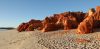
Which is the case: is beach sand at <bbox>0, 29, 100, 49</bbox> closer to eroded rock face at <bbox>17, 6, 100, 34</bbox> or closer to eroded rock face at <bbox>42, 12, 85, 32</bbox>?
eroded rock face at <bbox>17, 6, 100, 34</bbox>

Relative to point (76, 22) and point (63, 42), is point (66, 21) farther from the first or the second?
point (63, 42)

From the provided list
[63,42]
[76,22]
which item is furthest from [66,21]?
[63,42]

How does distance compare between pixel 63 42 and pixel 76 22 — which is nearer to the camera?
pixel 63 42

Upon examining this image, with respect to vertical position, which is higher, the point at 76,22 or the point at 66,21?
the point at 66,21

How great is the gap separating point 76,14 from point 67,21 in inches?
225

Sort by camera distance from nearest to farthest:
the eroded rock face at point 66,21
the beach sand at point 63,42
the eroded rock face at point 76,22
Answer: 1. the beach sand at point 63,42
2. the eroded rock face at point 76,22
3. the eroded rock face at point 66,21

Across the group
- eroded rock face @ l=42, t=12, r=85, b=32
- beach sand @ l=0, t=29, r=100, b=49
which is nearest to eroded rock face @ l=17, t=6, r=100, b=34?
eroded rock face @ l=42, t=12, r=85, b=32

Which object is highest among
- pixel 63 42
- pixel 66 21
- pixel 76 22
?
pixel 66 21

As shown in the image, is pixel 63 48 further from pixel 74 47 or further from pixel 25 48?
pixel 25 48

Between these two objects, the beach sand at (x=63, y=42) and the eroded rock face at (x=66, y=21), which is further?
the eroded rock face at (x=66, y=21)

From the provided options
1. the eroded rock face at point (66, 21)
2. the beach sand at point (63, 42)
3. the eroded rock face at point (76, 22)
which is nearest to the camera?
the beach sand at point (63, 42)

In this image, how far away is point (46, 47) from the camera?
1933 centimetres

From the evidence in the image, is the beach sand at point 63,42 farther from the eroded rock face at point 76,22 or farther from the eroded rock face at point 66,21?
the eroded rock face at point 66,21

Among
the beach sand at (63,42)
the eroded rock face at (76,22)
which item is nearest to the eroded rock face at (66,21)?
the eroded rock face at (76,22)
